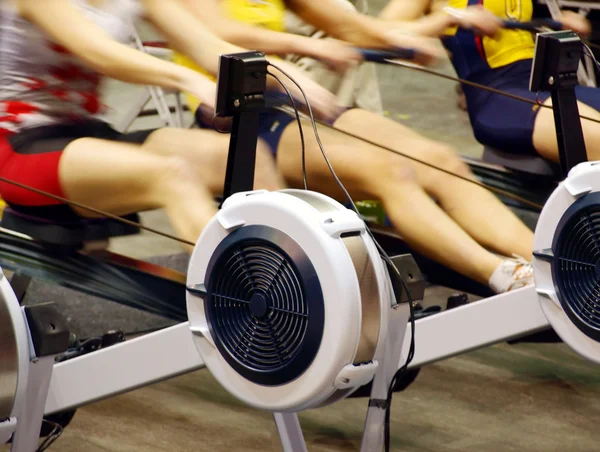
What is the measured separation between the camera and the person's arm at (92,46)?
89.0 inches

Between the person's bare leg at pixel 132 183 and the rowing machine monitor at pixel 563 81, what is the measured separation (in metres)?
0.63

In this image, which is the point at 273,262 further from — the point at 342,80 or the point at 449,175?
the point at 342,80

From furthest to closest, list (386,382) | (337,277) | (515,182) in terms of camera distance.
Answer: (515,182)
(386,382)
(337,277)

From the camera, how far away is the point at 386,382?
2.02m

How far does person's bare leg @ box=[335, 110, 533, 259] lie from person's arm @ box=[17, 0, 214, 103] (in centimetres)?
51

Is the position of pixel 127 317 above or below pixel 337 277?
below

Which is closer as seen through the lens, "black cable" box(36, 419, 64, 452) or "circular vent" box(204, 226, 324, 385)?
"circular vent" box(204, 226, 324, 385)

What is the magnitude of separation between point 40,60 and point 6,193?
0.86 ft

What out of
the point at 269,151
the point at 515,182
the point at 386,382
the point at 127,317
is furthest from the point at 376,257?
the point at 127,317

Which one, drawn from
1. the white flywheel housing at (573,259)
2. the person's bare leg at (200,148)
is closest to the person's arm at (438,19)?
the person's bare leg at (200,148)

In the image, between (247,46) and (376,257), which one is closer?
(376,257)

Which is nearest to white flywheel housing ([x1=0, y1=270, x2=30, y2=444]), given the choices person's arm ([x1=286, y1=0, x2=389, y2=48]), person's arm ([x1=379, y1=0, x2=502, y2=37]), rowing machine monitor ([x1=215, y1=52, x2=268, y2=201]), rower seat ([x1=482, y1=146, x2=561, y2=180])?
rowing machine monitor ([x1=215, y1=52, x2=268, y2=201])

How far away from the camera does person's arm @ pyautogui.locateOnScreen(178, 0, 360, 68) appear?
2.47 m

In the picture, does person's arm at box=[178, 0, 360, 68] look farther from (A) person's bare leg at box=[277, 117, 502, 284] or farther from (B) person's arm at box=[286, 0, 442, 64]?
(B) person's arm at box=[286, 0, 442, 64]
